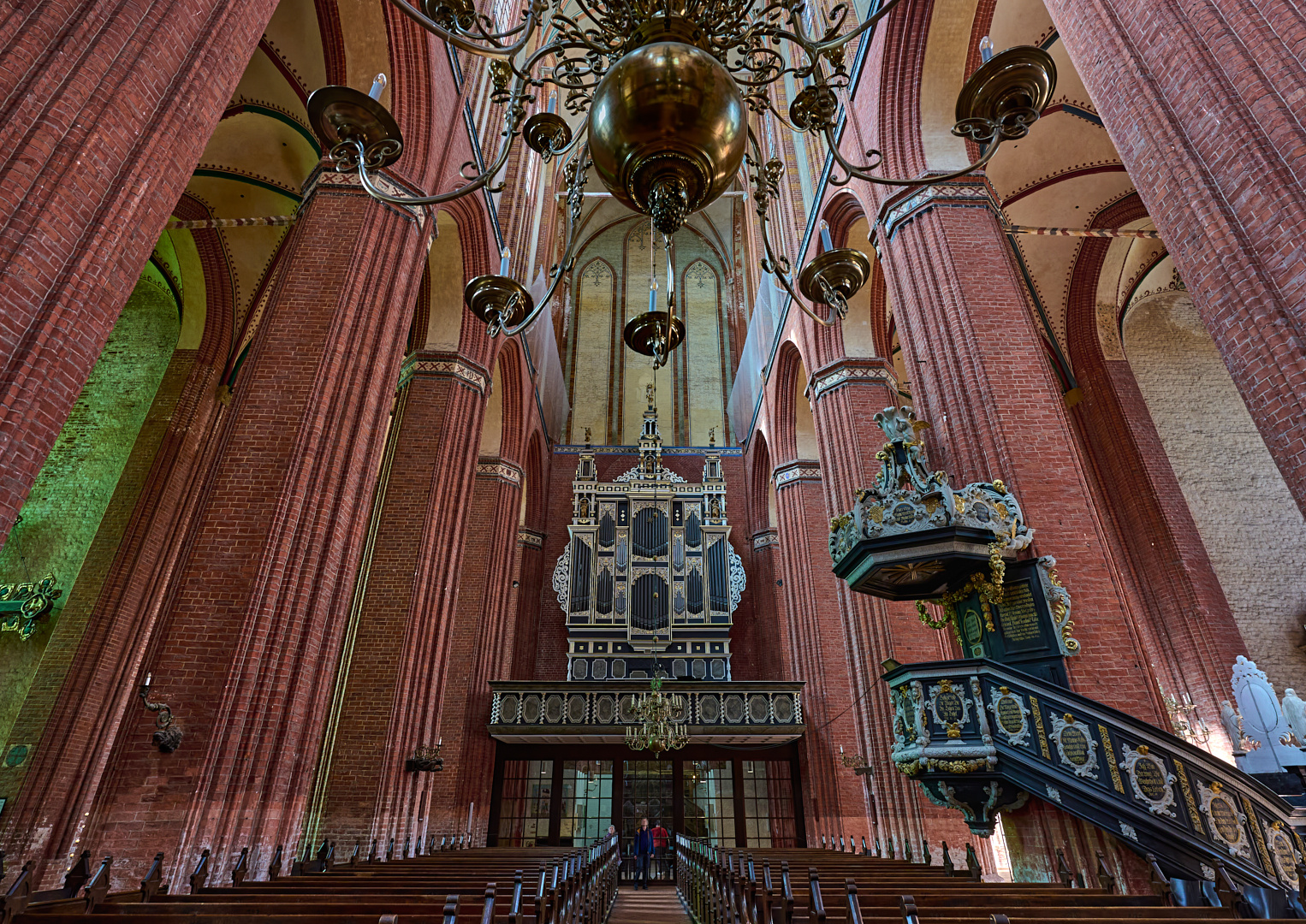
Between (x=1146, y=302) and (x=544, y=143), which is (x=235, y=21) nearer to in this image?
(x=544, y=143)

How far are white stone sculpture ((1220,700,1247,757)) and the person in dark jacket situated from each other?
8.46 metres

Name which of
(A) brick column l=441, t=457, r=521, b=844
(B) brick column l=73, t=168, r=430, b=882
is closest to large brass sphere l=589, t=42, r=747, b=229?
(B) brick column l=73, t=168, r=430, b=882

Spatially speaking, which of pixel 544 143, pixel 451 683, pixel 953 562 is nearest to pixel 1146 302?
pixel 953 562

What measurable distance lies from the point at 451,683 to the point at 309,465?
762cm

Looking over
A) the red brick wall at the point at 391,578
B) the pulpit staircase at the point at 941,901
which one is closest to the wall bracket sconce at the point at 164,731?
the red brick wall at the point at 391,578

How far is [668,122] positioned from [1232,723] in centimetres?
1212

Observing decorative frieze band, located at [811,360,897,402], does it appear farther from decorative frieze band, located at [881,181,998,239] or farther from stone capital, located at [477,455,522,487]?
stone capital, located at [477,455,522,487]

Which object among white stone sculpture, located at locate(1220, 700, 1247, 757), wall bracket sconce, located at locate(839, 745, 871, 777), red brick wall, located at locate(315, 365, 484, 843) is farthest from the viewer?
white stone sculpture, located at locate(1220, 700, 1247, 757)

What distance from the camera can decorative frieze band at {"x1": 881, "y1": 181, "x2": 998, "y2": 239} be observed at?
291 inches

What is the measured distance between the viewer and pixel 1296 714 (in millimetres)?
8180

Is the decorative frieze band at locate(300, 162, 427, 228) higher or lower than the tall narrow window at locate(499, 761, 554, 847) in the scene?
higher

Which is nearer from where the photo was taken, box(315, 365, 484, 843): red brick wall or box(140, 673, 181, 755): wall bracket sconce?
box(140, 673, 181, 755): wall bracket sconce

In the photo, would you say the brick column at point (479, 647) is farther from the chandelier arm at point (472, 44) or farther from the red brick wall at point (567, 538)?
the chandelier arm at point (472, 44)

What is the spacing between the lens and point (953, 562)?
5488 millimetres
